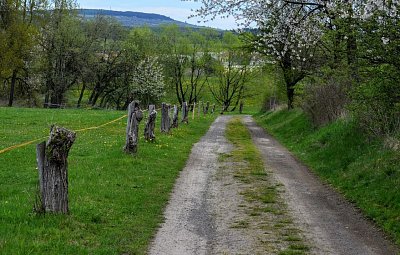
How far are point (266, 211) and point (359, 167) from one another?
443cm

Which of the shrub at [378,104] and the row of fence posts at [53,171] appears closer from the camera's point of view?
the row of fence posts at [53,171]

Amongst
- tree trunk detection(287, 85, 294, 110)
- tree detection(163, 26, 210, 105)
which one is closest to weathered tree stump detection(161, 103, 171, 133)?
tree trunk detection(287, 85, 294, 110)

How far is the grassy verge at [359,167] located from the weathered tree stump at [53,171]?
5.13m

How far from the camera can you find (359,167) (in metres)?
12.3

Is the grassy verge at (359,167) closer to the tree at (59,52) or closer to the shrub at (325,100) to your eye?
the shrub at (325,100)

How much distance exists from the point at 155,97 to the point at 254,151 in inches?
1779

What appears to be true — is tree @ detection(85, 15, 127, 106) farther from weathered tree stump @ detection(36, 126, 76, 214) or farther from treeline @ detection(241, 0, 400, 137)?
weathered tree stump @ detection(36, 126, 76, 214)

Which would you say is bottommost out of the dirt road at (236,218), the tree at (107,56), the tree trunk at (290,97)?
the dirt road at (236,218)

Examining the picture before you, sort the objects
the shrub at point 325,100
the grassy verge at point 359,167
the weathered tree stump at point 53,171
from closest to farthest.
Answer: the weathered tree stump at point 53,171
the grassy verge at point 359,167
the shrub at point 325,100

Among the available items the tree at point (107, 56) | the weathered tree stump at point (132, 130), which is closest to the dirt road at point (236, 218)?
the weathered tree stump at point (132, 130)

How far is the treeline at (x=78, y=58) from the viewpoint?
150 ft

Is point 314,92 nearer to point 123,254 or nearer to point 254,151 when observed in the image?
point 254,151

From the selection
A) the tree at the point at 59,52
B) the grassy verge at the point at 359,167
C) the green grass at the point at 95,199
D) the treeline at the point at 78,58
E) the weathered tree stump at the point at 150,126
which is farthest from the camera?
the tree at the point at 59,52

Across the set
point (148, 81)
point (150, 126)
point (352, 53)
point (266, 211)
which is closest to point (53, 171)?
point (266, 211)
